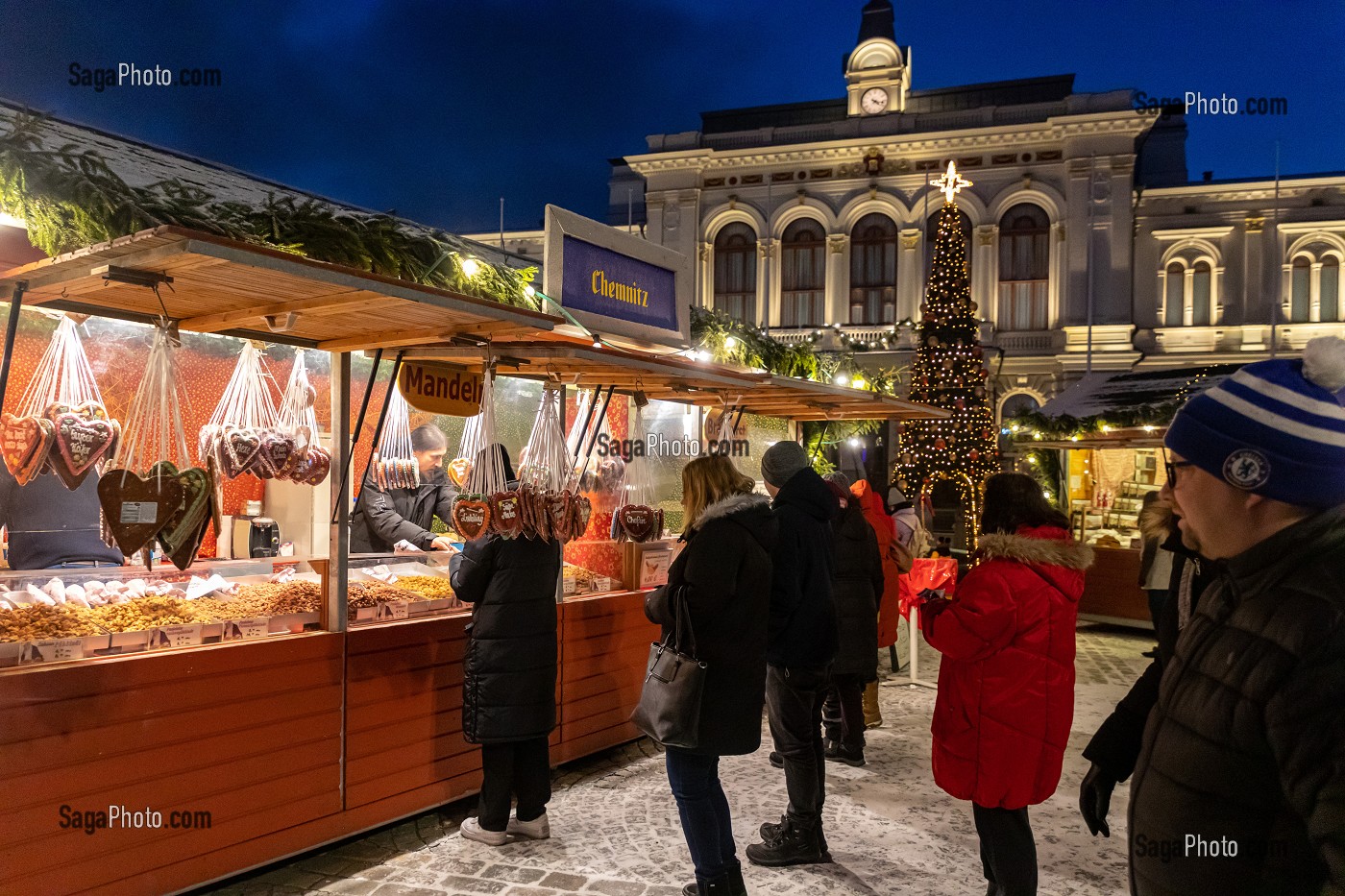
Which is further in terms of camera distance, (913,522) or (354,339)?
(913,522)

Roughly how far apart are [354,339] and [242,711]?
1.81 metres

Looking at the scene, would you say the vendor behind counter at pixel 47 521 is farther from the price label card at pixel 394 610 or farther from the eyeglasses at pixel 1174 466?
the eyeglasses at pixel 1174 466

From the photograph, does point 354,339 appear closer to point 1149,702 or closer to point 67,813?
point 67,813

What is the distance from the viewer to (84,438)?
327 centimetres

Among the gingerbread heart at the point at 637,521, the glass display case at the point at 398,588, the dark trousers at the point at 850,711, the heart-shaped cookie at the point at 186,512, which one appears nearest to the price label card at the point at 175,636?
the heart-shaped cookie at the point at 186,512

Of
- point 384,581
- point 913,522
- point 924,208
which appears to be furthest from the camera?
point 924,208

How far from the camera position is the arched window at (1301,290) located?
22.3 meters

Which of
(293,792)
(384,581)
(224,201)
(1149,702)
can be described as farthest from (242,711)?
(1149,702)

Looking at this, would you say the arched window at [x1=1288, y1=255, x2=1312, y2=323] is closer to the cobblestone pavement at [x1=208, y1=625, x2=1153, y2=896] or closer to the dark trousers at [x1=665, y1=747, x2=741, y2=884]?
the cobblestone pavement at [x1=208, y1=625, x2=1153, y2=896]

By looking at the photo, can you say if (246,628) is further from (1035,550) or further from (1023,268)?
(1023,268)

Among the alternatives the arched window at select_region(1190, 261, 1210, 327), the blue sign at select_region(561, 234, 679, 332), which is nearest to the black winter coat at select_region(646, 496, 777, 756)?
the blue sign at select_region(561, 234, 679, 332)

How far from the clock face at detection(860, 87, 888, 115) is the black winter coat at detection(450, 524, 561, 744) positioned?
23913mm

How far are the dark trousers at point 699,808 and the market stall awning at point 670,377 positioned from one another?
79.3 inches

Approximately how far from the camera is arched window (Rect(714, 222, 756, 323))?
2528 centimetres
